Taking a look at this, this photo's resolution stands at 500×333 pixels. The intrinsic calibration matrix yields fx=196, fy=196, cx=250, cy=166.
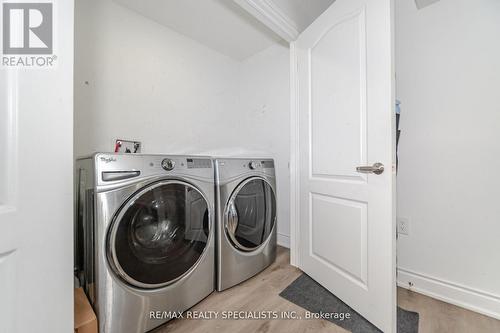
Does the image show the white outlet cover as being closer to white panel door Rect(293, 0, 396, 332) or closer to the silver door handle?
white panel door Rect(293, 0, 396, 332)

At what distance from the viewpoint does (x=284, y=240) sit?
6.64 feet

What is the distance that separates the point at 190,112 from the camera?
199cm

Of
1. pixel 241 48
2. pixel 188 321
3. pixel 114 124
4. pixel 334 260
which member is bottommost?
pixel 188 321

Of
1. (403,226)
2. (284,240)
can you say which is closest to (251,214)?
(284,240)

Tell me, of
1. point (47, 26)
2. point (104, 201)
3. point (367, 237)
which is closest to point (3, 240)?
point (104, 201)

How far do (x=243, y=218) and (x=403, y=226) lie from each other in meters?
1.14

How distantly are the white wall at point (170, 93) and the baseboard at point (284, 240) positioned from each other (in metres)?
0.01

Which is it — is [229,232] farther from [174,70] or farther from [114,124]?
[174,70]

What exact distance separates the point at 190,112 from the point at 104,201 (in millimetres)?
1347

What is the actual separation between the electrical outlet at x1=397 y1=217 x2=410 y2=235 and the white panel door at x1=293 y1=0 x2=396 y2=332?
21.6 inches

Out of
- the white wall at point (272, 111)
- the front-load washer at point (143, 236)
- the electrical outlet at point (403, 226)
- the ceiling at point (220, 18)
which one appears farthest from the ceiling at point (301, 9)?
the electrical outlet at point (403, 226)

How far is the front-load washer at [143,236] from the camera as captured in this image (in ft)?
2.80

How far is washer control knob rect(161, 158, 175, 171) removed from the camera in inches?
40.3

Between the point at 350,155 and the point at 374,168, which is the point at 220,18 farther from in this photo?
the point at 374,168
